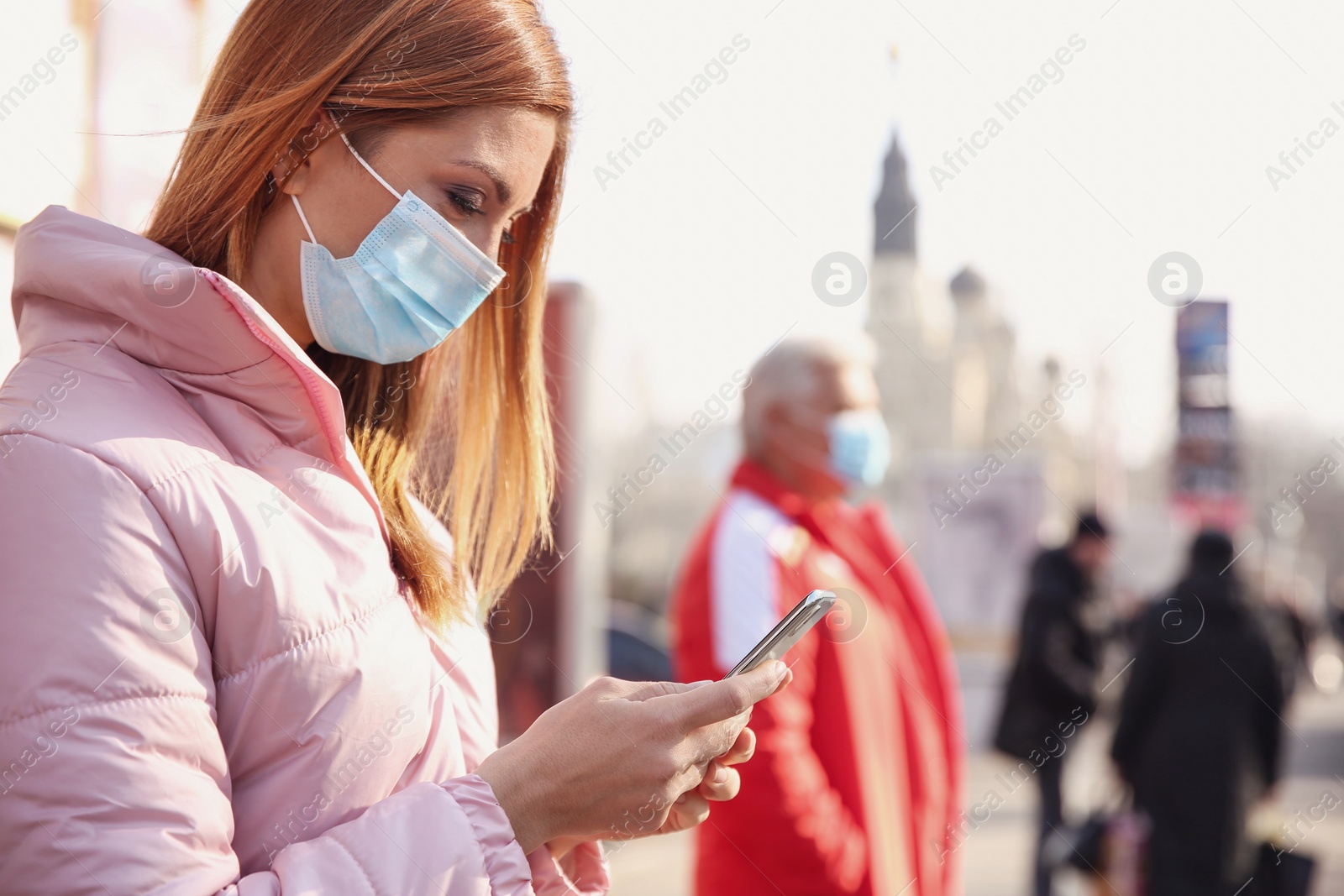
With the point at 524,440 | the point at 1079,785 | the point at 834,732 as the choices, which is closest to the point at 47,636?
the point at 524,440

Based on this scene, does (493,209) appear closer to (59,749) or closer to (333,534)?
(333,534)

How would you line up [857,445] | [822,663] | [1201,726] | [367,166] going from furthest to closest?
1. [1201,726]
2. [857,445]
3. [822,663]
4. [367,166]

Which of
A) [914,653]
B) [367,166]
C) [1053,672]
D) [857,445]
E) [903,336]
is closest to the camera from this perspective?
[367,166]

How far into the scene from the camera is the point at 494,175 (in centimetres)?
147

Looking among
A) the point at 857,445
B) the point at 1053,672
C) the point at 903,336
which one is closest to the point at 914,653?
the point at 857,445

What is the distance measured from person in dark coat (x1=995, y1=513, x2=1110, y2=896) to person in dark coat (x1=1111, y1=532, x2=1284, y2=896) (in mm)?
1071

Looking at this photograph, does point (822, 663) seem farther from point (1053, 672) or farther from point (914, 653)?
point (1053, 672)

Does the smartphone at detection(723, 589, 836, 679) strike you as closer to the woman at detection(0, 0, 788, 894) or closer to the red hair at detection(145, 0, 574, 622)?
the woman at detection(0, 0, 788, 894)

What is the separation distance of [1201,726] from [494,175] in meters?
4.25

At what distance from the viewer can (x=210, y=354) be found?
1282 mm

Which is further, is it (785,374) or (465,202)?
(785,374)

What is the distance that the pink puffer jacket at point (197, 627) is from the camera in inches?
39.9

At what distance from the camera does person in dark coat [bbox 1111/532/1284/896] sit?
180 inches

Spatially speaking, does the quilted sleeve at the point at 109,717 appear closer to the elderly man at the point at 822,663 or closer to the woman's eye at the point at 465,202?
the woman's eye at the point at 465,202
